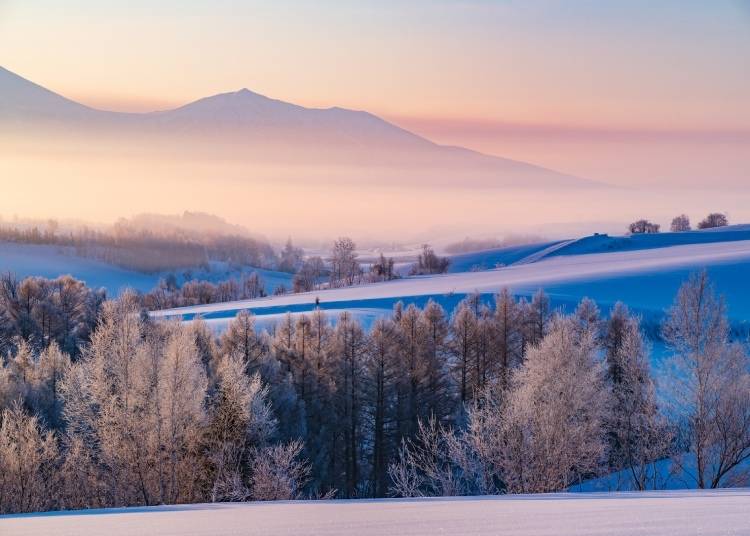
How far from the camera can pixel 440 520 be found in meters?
10.8

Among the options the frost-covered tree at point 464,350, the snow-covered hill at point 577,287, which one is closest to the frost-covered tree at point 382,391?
the frost-covered tree at point 464,350

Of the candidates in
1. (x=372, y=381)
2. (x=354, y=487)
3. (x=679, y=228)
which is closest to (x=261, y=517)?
(x=354, y=487)

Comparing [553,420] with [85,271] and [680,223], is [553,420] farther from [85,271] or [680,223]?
[85,271]

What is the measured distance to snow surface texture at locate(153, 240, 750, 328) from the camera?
7856 centimetres

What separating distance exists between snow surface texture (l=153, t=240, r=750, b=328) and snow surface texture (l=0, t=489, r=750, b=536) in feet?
202

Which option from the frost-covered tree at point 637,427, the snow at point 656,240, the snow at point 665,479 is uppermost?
the snow at point 656,240

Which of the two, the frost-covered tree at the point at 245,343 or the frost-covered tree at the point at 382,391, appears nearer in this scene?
the frost-covered tree at the point at 245,343

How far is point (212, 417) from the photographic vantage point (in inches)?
1225

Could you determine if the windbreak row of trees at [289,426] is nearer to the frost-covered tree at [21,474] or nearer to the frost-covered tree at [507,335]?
the frost-covered tree at [21,474]

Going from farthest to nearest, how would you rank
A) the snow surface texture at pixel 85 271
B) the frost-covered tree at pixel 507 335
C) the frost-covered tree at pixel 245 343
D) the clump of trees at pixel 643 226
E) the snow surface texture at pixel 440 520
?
the snow surface texture at pixel 85 271
the clump of trees at pixel 643 226
the frost-covered tree at pixel 507 335
the frost-covered tree at pixel 245 343
the snow surface texture at pixel 440 520

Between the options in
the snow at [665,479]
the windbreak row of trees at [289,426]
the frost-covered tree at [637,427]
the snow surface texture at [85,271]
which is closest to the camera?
the windbreak row of trees at [289,426]

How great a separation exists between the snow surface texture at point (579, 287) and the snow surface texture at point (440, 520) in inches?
2422

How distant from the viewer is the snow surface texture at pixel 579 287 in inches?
3093

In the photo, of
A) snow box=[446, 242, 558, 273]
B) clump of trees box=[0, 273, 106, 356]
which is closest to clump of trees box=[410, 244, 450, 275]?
snow box=[446, 242, 558, 273]
